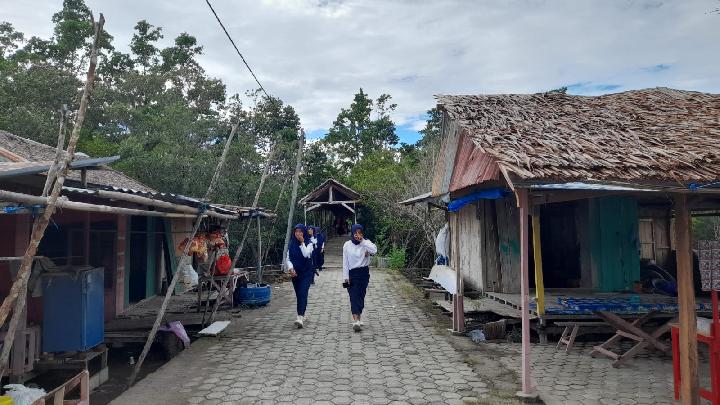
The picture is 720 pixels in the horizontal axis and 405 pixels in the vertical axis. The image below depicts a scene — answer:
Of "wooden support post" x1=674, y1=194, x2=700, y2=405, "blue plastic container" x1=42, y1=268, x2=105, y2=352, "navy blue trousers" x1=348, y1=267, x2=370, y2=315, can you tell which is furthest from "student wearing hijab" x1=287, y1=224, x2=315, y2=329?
"wooden support post" x1=674, y1=194, x2=700, y2=405

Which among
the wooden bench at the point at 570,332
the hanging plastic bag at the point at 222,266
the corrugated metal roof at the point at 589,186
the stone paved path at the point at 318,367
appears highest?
the corrugated metal roof at the point at 589,186

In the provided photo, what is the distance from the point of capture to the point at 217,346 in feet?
23.2

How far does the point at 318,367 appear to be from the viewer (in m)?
5.94

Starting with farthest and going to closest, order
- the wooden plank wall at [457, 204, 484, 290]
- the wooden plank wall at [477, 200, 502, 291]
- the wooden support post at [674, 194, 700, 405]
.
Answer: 1. the wooden plank wall at [457, 204, 484, 290]
2. the wooden plank wall at [477, 200, 502, 291]
3. the wooden support post at [674, 194, 700, 405]

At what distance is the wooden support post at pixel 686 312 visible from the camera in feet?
14.6

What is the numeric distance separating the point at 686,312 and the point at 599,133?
2549 millimetres

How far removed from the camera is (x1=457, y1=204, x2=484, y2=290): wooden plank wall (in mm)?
9500

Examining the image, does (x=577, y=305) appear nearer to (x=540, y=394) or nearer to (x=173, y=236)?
(x=540, y=394)

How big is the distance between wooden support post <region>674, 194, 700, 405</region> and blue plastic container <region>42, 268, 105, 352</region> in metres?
6.48

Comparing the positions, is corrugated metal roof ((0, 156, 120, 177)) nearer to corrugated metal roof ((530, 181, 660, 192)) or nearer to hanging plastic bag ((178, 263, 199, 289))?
corrugated metal roof ((530, 181, 660, 192))

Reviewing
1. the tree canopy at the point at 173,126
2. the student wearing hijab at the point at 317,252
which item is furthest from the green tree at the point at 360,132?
the student wearing hijab at the point at 317,252

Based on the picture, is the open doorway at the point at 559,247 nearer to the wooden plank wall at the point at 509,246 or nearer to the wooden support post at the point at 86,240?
the wooden plank wall at the point at 509,246

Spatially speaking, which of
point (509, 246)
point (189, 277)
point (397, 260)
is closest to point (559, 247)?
point (509, 246)

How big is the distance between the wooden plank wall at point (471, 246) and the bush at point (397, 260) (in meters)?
6.92
